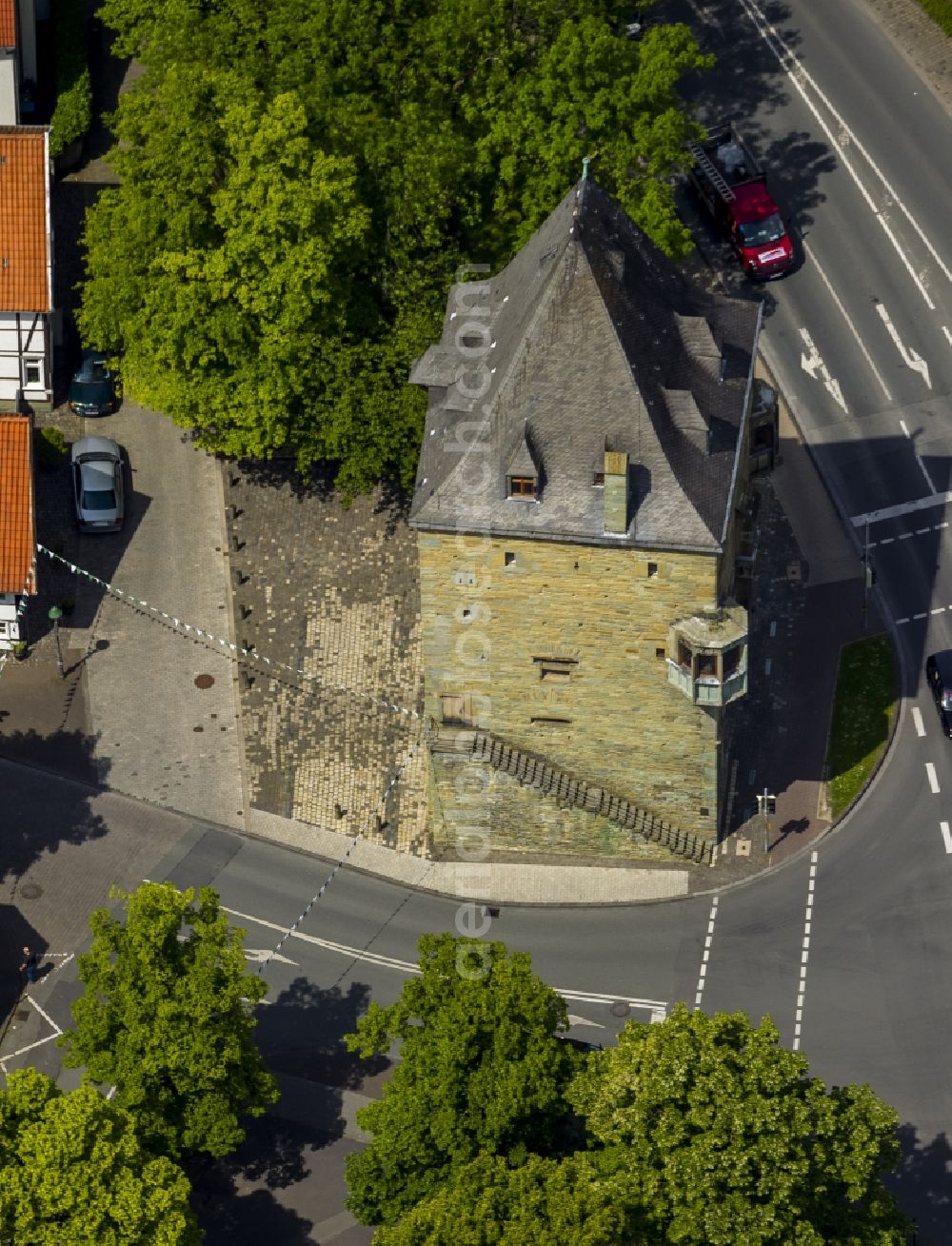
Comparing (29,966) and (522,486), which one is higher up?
(522,486)

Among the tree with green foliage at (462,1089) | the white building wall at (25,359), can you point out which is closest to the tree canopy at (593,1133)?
the tree with green foliage at (462,1089)

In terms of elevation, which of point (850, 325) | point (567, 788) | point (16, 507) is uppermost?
point (850, 325)

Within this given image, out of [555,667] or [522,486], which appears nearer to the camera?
[522,486]

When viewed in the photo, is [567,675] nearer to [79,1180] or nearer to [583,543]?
[583,543]

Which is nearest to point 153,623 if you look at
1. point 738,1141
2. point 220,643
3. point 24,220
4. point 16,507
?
point 220,643

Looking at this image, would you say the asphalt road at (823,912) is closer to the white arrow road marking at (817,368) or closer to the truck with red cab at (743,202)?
the white arrow road marking at (817,368)
